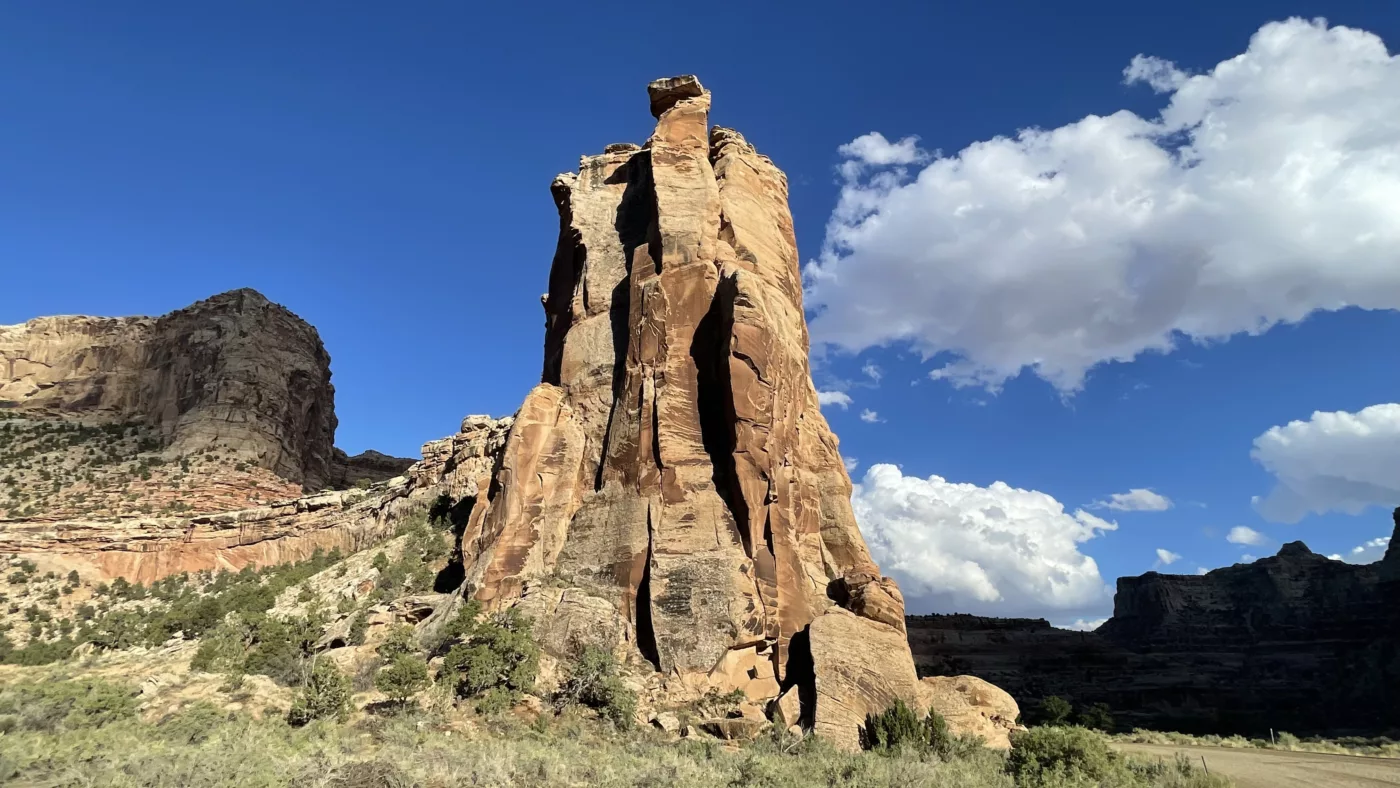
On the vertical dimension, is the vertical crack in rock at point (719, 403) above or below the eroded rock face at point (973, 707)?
above

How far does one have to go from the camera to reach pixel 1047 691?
63.2 metres

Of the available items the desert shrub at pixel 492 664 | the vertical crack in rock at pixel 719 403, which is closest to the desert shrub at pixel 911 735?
the vertical crack in rock at pixel 719 403

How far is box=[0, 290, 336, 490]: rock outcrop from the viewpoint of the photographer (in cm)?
6662

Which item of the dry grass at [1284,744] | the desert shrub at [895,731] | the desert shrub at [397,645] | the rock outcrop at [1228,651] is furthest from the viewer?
the rock outcrop at [1228,651]

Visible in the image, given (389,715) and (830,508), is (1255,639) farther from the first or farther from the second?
(389,715)

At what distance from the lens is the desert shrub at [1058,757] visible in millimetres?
15656

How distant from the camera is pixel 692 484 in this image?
28.7 meters

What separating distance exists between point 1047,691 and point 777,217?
47792 mm

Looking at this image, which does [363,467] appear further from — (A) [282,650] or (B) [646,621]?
(B) [646,621]

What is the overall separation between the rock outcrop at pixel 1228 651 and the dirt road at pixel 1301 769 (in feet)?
119

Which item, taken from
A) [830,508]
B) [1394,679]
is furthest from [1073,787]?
[1394,679]

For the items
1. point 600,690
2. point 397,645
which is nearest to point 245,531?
point 397,645

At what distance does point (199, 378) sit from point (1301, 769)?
7910 centimetres

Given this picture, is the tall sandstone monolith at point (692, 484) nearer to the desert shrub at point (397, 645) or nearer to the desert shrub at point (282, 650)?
the desert shrub at point (397, 645)
